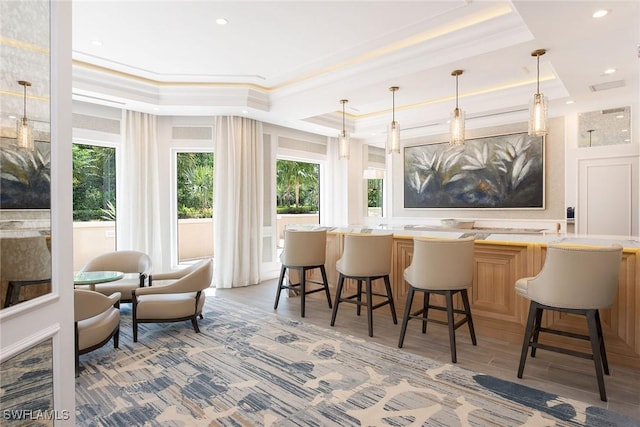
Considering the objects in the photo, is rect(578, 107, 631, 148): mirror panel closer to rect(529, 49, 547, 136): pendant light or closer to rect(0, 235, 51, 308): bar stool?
rect(529, 49, 547, 136): pendant light

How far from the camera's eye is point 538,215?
19.2ft

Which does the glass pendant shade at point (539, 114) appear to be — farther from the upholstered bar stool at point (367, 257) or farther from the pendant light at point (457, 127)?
the upholstered bar stool at point (367, 257)

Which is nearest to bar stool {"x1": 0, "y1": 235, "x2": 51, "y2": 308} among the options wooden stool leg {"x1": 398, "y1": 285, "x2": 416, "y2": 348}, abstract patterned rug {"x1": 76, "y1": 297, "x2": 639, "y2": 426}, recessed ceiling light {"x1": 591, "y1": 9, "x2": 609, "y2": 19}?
abstract patterned rug {"x1": 76, "y1": 297, "x2": 639, "y2": 426}

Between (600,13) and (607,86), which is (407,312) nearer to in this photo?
(600,13)

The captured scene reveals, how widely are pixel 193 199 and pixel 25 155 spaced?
16.0 ft

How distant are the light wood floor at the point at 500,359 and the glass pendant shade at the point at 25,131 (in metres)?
3.01

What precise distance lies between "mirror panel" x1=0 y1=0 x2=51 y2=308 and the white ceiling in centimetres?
218

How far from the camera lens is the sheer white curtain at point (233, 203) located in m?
5.75

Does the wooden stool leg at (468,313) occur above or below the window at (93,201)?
below

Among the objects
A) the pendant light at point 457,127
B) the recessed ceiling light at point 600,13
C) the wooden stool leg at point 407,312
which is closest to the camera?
the recessed ceiling light at point 600,13

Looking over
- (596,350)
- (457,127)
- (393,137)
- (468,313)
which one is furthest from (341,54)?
(596,350)

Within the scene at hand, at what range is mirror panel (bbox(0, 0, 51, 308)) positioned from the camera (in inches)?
49.1

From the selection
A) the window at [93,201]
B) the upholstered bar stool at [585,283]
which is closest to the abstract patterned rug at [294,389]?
the upholstered bar stool at [585,283]

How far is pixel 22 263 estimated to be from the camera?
133 cm
